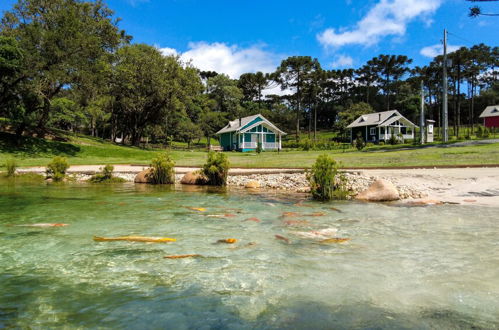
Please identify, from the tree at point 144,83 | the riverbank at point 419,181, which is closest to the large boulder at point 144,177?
the riverbank at point 419,181

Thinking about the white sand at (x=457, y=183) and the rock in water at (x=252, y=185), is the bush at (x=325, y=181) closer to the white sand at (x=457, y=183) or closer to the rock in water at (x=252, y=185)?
the white sand at (x=457, y=183)

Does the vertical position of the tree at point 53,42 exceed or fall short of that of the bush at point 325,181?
it exceeds it

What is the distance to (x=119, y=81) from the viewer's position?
39.5 meters

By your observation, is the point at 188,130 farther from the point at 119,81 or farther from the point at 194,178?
the point at 194,178

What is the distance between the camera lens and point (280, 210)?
346 inches

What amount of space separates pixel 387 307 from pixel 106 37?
3848cm

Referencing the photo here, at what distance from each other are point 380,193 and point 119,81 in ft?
119

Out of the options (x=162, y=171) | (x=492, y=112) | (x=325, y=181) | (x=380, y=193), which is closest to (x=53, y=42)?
(x=162, y=171)

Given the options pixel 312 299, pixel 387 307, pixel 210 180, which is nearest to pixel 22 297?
pixel 312 299

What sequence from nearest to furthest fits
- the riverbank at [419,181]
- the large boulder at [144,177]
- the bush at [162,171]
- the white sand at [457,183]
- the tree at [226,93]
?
the white sand at [457,183]
the riverbank at [419,181]
the bush at [162,171]
the large boulder at [144,177]
the tree at [226,93]

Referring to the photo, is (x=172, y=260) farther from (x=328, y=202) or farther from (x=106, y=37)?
(x=106, y=37)

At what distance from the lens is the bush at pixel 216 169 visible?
14586 mm

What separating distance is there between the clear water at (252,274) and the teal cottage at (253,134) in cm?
4268

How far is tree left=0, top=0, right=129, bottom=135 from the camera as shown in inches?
1057
